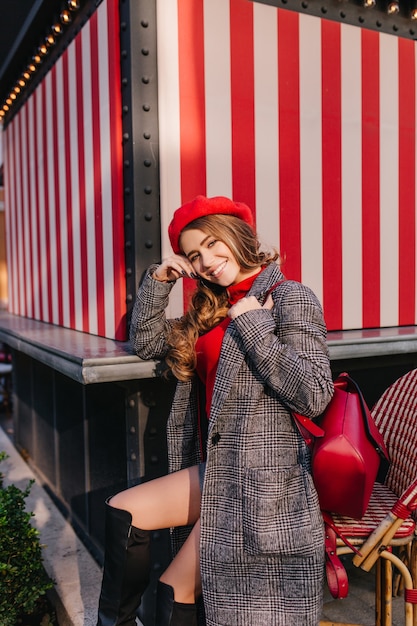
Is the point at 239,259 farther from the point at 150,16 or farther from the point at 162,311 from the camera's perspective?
the point at 150,16

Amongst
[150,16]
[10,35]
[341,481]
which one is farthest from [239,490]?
[10,35]

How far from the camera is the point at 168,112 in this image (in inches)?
105

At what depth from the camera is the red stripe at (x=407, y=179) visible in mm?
3352

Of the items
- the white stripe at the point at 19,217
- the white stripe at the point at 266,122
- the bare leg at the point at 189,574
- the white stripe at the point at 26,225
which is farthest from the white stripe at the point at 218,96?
the white stripe at the point at 19,217

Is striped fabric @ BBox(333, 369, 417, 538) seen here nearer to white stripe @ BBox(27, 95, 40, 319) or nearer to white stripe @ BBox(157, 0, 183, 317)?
white stripe @ BBox(157, 0, 183, 317)

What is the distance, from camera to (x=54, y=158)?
3.80 m

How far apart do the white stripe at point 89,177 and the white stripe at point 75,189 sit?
6.9 inches

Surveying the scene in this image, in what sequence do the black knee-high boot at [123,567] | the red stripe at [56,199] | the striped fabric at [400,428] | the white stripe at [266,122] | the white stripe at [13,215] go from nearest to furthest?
the black knee-high boot at [123,567]
the striped fabric at [400,428]
the white stripe at [266,122]
the red stripe at [56,199]
the white stripe at [13,215]

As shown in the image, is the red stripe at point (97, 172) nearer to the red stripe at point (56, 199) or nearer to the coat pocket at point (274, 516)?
the red stripe at point (56, 199)

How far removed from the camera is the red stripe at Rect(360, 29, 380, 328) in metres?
3.24

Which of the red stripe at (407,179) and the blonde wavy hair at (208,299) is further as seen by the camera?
the red stripe at (407,179)

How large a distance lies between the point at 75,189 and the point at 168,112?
3.22 ft

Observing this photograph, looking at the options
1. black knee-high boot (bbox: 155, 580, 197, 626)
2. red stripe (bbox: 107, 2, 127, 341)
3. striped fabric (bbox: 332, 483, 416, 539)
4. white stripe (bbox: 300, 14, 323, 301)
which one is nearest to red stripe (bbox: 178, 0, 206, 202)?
red stripe (bbox: 107, 2, 127, 341)

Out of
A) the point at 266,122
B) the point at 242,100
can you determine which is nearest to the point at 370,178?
the point at 266,122
